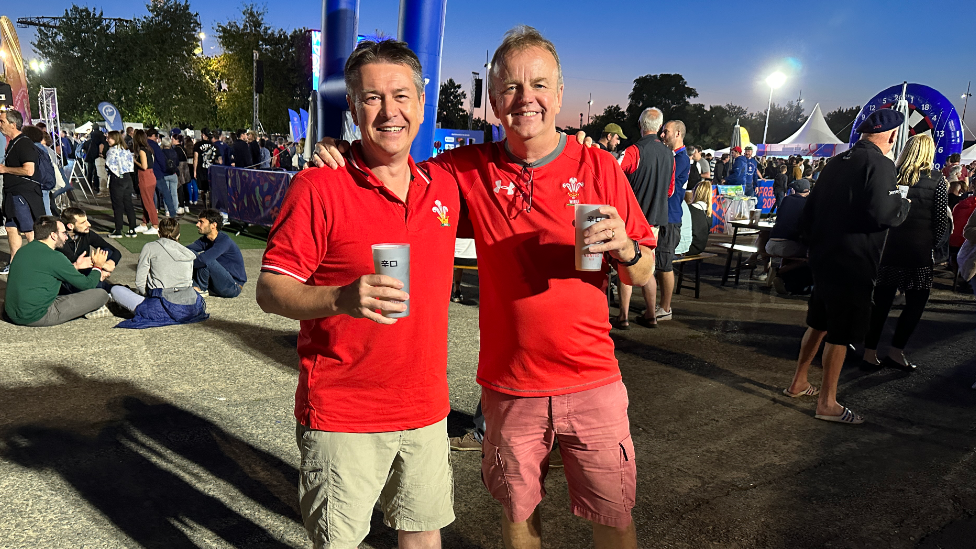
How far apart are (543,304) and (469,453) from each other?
2.08 meters

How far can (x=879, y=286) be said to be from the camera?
17.9ft

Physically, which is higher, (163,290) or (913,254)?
(913,254)

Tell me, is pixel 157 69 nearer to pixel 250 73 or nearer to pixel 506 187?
pixel 250 73

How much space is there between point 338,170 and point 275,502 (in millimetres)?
2120

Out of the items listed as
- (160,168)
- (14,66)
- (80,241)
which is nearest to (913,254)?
(80,241)

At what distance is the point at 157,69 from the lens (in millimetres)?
39062

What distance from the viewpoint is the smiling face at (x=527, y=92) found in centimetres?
205

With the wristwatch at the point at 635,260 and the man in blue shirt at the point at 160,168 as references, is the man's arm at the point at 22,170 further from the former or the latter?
the wristwatch at the point at 635,260

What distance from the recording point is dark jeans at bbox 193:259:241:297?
7.50 meters

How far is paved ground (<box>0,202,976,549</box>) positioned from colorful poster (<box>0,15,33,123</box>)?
16.8 m

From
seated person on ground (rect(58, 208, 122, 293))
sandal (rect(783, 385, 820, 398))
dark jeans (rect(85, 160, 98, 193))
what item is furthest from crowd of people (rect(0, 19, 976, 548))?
dark jeans (rect(85, 160, 98, 193))

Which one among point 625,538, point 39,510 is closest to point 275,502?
point 39,510

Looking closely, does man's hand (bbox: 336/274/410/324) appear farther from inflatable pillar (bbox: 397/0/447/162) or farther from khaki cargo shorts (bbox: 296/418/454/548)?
inflatable pillar (bbox: 397/0/447/162)

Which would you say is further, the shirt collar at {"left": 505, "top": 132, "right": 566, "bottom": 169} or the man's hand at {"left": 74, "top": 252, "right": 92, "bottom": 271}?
the man's hand at {"left": 74, "top": 252, "right": 92, "bottom": 271}
